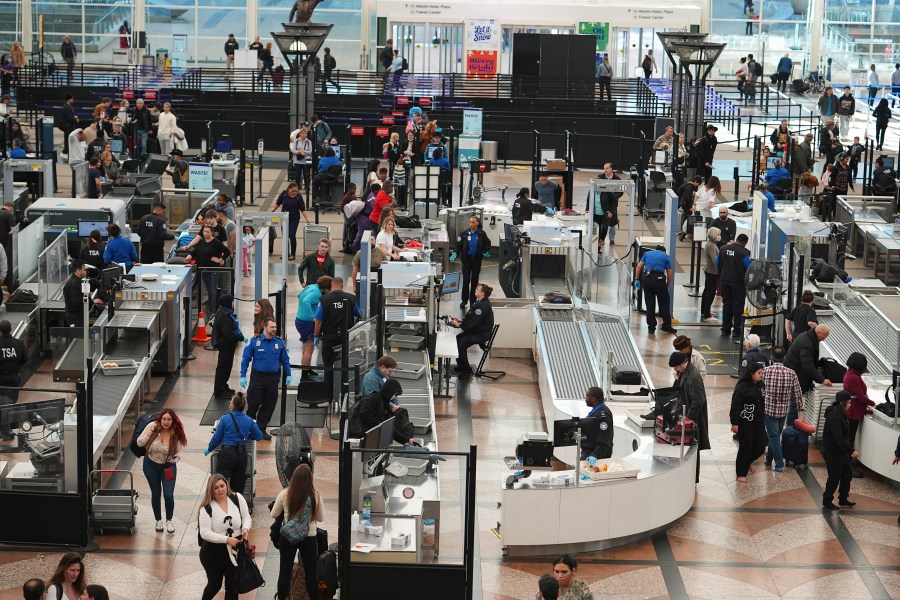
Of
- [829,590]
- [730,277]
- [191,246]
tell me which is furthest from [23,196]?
[829,590]

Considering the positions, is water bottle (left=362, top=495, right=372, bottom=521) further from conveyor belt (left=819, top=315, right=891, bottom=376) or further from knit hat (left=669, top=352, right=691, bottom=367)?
conveyor belt (left=819, top=315, right=891, bottom=376)

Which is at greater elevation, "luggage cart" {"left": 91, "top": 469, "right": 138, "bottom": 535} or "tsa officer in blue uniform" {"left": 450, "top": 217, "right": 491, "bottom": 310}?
"tsa officer in blue uniform" {"left": 450, "top": 217, "right": 491, "bottom": 310}

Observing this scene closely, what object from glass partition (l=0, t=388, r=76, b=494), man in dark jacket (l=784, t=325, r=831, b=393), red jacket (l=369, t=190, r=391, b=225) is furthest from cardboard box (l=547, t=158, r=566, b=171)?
glass partition (l=0, t=388, r=76, b=494)

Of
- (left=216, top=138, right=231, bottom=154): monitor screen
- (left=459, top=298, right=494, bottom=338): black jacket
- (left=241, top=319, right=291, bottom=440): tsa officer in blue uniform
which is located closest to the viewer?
(left=241, top=319, right=291, bottom=440): tsa officer in blue uniform

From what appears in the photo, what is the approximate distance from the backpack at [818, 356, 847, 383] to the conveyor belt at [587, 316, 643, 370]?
1988 millimetres

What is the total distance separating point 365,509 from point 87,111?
2784 centimetres

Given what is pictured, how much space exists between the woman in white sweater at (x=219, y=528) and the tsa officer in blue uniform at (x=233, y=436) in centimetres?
164

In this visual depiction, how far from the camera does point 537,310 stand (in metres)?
18.6

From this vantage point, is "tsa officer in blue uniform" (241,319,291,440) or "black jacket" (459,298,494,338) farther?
"black jacket" (459,298,494,338)

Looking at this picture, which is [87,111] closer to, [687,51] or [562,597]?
[687,51]

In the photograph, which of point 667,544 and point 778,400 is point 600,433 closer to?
point 667,544

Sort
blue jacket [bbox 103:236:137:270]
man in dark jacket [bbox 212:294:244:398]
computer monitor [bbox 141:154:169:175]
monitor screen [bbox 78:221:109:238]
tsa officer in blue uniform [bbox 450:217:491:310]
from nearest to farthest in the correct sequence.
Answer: man in dark jacket [bbox 212:294:244:398], blue jacket [bbox 103:236:137:270], tsa officer in blue uniform [bbox 450:217:491:310], monitor screen [bbox 78:221:109:238], computer monitor [bbox 141:154:169:175]

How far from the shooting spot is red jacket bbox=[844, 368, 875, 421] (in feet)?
47.5

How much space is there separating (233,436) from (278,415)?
3454 millimetres
